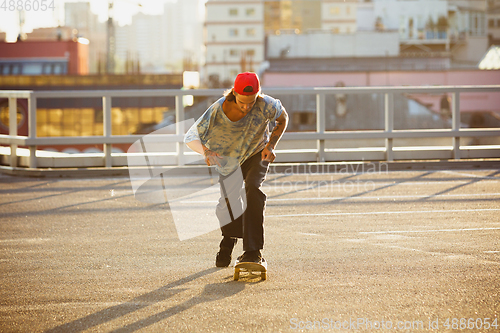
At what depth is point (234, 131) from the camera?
554 centimetres

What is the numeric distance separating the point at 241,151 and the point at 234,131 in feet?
0.58

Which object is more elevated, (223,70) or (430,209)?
(223,70)

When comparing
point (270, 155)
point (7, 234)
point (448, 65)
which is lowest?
point (7, 234)

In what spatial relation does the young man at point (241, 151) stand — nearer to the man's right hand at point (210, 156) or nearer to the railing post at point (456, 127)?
the man's right hand at point (210, 156)

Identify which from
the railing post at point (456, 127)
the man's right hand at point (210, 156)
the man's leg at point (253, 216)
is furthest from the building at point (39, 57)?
the man's leg at point (253, 216)

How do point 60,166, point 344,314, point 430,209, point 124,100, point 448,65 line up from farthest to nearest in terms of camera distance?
point 448,65 → point 124,100 → point 60,166 → point 430,209 → point 344,314

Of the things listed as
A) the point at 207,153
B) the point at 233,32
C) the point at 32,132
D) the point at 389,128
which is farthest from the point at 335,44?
the point at 207,153

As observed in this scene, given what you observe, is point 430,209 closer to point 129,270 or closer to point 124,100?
point 129,270

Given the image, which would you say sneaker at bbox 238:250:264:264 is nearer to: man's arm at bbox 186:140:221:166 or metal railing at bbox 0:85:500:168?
man's arm at bbox 186:140:221:166

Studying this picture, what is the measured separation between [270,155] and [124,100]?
60522 millimetres

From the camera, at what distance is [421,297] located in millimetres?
4691

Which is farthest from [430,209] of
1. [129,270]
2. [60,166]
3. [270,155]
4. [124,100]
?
[124,100]

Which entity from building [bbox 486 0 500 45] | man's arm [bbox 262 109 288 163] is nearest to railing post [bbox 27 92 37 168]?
man's arm [bbox 262 109 288 163]

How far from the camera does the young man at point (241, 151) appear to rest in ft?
17.8
